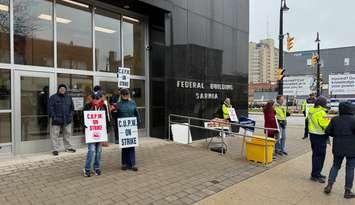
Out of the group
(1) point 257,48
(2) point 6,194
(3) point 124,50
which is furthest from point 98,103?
(1) point 257,48

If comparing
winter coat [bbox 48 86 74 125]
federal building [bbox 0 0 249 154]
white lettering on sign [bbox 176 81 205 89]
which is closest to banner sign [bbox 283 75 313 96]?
federal building [bbox 0 0 249 154]

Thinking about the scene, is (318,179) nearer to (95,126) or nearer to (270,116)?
(270,116)

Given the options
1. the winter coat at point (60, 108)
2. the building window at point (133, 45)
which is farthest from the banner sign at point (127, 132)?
the building window at point (133, 45)

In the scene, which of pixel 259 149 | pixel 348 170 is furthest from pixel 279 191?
pixel 259 149

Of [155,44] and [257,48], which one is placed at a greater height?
[257,48]

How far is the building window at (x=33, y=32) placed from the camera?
837cm

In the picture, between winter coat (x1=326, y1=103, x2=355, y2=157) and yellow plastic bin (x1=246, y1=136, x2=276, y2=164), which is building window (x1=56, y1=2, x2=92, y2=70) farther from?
winter coat (x1=326, y1=103, x2=355, y2=157)

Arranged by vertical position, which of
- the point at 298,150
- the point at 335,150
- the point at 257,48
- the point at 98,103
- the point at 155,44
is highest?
the point at 257,48

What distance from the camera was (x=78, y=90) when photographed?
9680mm

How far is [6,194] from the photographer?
5527mm

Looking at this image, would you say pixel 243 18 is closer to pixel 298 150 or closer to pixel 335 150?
pixel 298 150

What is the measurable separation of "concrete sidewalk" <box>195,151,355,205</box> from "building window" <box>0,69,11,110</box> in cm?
543

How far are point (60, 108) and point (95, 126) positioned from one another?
2104 millimetres

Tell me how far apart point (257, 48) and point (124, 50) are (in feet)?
229
